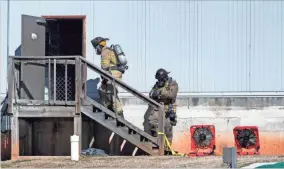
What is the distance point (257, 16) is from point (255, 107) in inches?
95.6

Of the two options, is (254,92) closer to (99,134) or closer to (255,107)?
(255,107)

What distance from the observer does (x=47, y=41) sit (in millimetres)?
20062

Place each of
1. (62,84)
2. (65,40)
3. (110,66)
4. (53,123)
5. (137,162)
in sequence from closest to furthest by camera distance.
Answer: (137,162) < (110,66) < (62,84) < (53,123) < (65,40)

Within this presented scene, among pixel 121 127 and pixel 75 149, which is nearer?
pixel 75 149

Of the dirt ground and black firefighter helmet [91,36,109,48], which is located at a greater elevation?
black firefighter helmet [91,36,109,48]

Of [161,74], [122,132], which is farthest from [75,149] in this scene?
[161,74]

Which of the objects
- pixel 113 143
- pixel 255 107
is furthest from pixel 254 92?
pixel 113 143

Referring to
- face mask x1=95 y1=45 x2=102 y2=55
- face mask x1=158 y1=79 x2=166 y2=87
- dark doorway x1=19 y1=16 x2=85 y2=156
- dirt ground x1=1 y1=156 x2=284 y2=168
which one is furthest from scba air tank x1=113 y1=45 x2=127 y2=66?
dirt ground x1=1 y1=156 x2=284 y2=168

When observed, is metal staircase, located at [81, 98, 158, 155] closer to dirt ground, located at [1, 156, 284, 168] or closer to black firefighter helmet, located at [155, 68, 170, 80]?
dirt ground, located at [1, 156, 284, 168]

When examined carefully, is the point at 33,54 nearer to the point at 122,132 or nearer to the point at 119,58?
the point at 119,58

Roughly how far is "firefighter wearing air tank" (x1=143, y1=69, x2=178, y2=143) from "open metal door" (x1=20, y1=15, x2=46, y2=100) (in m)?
2.78

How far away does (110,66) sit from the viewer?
1822 centimetres

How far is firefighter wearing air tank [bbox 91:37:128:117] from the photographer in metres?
18.0

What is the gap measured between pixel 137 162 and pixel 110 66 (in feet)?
10.6
